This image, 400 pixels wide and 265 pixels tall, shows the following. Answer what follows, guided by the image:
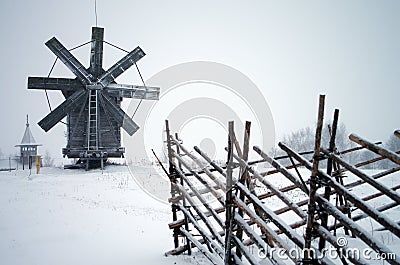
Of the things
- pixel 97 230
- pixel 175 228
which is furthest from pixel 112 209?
pixel 175 228

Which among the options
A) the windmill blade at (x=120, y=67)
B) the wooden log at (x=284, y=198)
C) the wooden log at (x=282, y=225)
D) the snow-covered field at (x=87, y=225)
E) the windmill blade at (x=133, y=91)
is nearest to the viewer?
Answer: the wooden log at (x=282, y=225)

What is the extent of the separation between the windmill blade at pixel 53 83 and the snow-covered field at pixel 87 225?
727cm

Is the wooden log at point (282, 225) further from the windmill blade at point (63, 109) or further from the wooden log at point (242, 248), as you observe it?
the windmill blade at point (63, 109)

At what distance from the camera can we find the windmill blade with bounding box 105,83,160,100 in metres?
19.2

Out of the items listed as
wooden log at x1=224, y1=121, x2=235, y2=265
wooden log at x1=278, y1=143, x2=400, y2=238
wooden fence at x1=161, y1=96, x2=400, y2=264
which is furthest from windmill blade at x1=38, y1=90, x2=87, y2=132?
wooden log at x1=278, y1=143, x2=400, y2=238

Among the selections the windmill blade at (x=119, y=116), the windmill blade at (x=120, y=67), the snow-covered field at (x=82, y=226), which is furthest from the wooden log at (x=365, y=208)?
the windmill blade at (x=120, y=67)

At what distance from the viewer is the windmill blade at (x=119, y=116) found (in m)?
18.8

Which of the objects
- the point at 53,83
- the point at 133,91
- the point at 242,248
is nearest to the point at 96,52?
the point at 53,83

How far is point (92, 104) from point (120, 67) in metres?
3.37

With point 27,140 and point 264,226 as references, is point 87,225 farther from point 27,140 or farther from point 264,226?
point 27,140

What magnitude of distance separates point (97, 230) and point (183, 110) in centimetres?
542

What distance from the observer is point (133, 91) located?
19.5 metres

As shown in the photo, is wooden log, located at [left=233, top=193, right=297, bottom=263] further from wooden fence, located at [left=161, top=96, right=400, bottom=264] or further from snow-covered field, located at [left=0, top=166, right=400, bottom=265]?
snow-covered field, located at [left=0, top=166, right=400, bottom=265]

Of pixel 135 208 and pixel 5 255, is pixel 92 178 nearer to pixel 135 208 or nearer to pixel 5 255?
pixel 135 208
